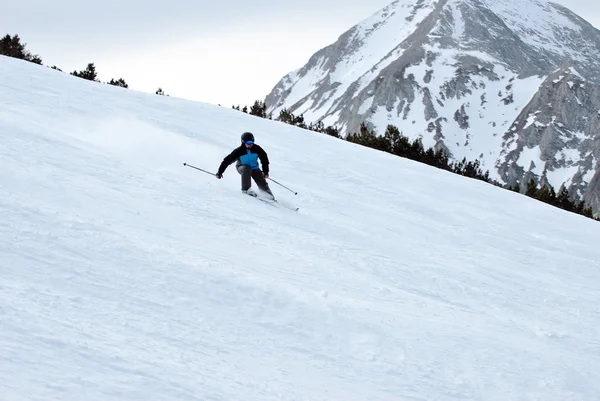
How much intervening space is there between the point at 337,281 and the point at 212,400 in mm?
3299

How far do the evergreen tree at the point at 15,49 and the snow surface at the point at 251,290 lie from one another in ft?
67.1

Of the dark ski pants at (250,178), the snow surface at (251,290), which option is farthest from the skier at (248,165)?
the snow surface at (251,290)

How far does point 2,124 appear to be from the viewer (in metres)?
11.1

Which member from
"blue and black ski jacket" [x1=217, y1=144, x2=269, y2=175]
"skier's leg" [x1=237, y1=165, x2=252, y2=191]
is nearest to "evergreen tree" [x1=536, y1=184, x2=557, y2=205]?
"blue and black ski jacket" [x1=217, y1=144, x2=269, y2=175]

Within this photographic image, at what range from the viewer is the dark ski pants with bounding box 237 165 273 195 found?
1158 cm

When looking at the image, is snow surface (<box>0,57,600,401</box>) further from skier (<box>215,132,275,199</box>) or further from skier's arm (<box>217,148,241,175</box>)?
skier (<box>215,132,275,199</box>)

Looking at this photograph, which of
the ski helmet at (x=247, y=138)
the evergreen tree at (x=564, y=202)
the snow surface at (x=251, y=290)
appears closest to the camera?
the snow surface at (x=251, y=290)

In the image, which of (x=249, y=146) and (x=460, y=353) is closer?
(x=460, y=353)

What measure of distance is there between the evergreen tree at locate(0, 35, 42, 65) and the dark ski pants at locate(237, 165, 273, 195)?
79.8ft

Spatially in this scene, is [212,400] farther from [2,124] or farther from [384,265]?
[2,124]

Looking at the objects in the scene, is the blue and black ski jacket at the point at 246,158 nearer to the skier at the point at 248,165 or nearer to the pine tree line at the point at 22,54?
the skier at the point at 248,165

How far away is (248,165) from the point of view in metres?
11.7

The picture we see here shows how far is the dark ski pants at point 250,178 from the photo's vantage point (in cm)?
1158

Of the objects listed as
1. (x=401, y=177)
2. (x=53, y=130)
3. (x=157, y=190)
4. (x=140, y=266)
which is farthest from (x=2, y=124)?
(x=401, y=177)
